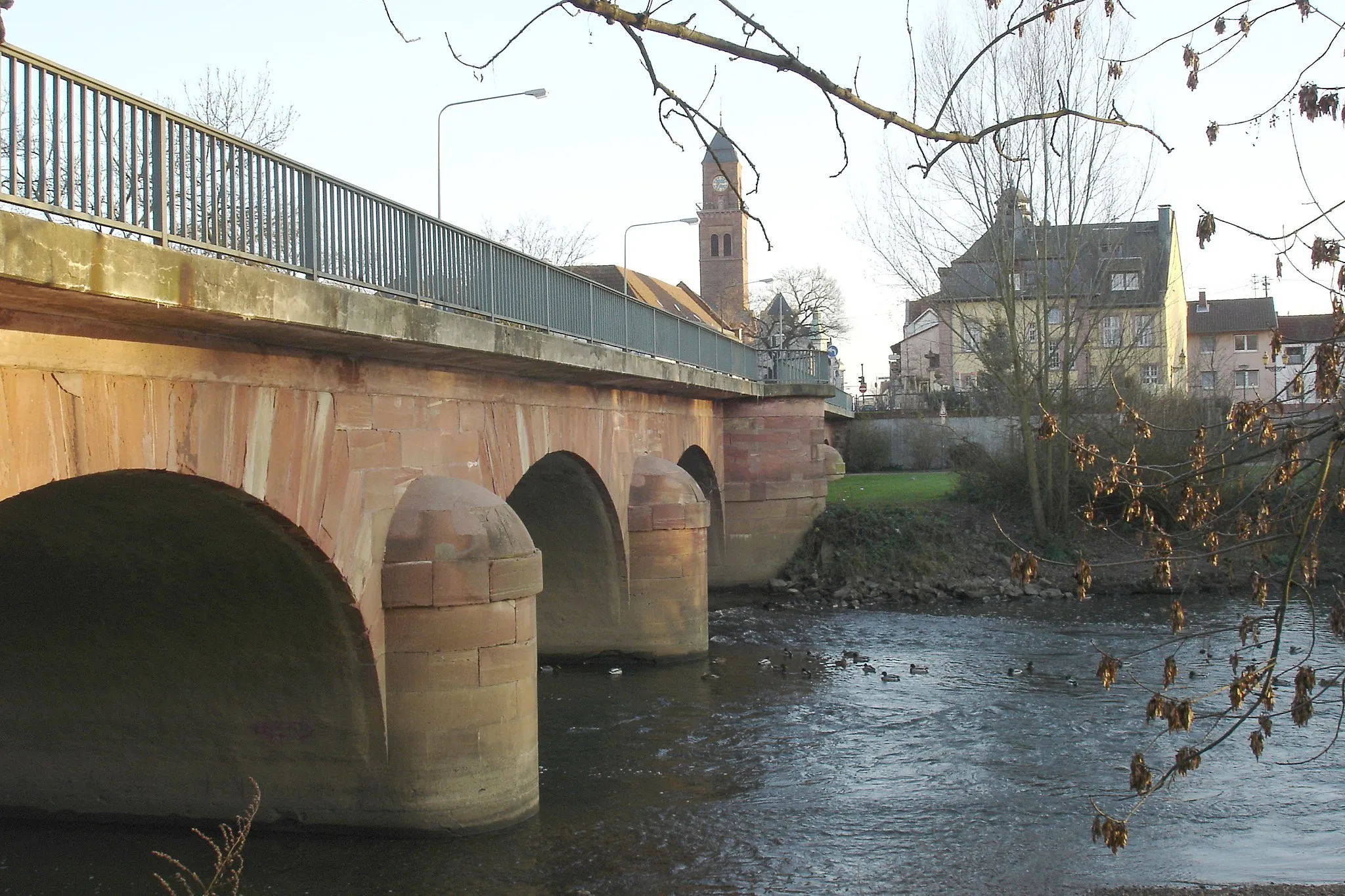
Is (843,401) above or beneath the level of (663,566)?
above

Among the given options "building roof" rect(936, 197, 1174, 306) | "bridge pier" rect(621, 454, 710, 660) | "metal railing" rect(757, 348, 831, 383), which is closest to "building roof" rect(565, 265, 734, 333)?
"metal railing" rect(757, 348, 831, 383)

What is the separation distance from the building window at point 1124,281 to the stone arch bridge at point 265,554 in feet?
61.1

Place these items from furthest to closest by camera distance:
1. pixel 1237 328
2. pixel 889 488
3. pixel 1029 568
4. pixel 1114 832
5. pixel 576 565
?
1. pixel 1237 328
2. pixel 889 488
3. pixel 576 565
4. pixel 1029 568
5. pixel 1114 832

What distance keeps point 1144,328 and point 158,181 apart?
23.8 metres

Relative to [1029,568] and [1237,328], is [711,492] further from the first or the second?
[1237,328]

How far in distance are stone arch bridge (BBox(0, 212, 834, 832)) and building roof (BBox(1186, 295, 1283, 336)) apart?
2452 inches

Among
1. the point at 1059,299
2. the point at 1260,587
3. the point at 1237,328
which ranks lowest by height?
the point at 1260,587

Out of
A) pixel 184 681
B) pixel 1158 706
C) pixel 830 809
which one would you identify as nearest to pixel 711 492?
pixel 830 809

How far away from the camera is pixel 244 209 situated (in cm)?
733

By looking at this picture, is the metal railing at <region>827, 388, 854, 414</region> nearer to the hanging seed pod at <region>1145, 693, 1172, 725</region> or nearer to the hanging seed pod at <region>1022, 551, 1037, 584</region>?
the hanging seed pod at <region>1022, 551, 1037, 584</region>

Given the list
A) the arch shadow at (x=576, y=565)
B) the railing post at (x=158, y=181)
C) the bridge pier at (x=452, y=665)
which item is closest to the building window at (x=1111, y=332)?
the arch shadow at (x=576, y=565)

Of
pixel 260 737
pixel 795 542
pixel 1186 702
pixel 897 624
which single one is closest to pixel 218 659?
pixel 260 737

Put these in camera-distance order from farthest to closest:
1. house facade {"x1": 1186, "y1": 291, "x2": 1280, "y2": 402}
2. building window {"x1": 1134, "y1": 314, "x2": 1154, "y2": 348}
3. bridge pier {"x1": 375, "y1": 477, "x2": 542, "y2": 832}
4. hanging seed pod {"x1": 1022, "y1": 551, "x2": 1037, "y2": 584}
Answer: house facade {"x1": 1186, "y1": 291, "x2": 1280, "y2": 402} < building window {"x1": 1134, "y1": 314, "x2": 1154, "y2": 348} < bridge pier {"x1": 375, "y1": 477, "x2": 542, "y2": 832} < hanging seed pod {"x1": 1022, "y1": 551, "x2": 1037, "y2": 584}

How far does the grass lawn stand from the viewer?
2983 centimetres
